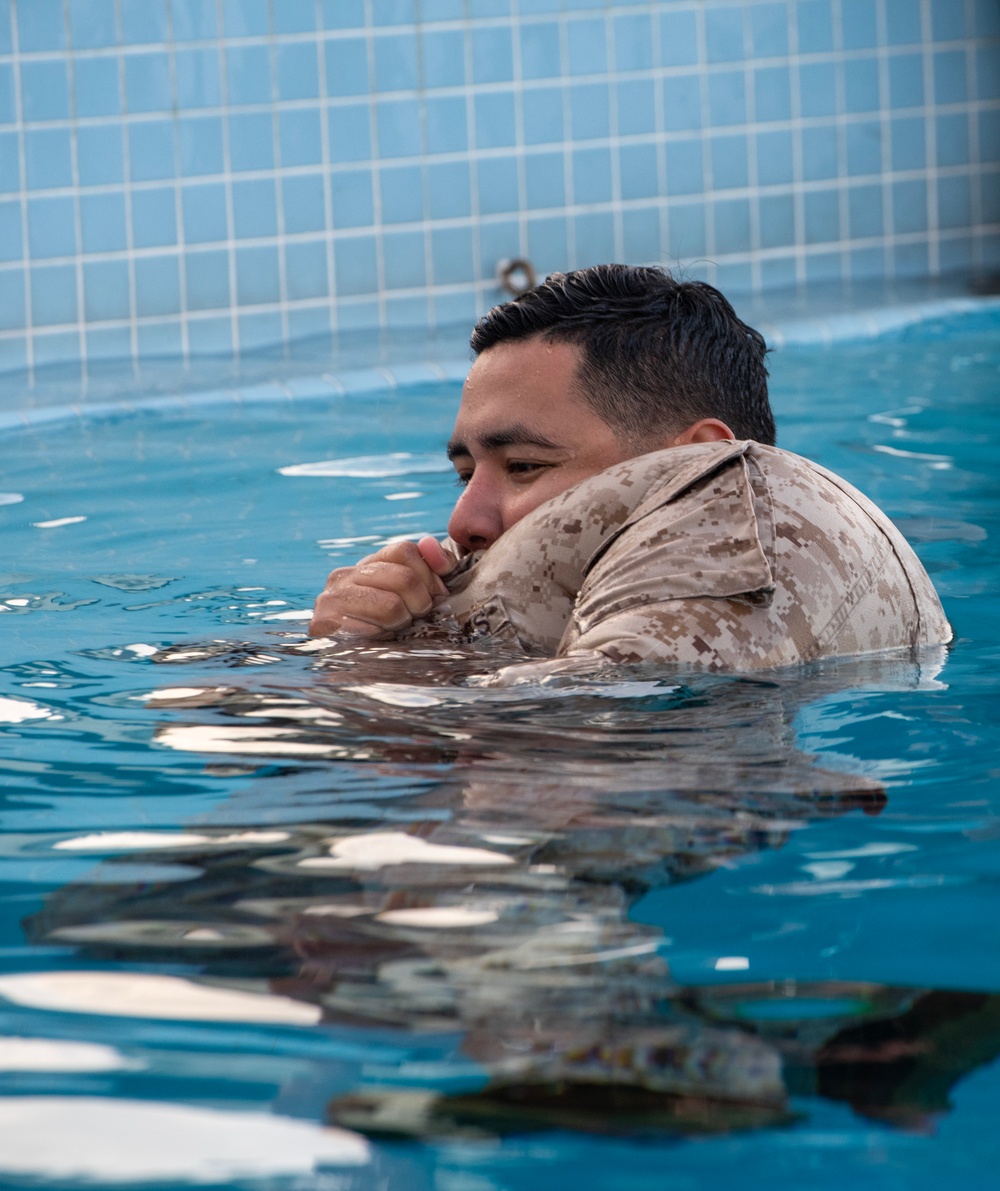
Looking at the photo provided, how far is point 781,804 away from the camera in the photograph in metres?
2.17

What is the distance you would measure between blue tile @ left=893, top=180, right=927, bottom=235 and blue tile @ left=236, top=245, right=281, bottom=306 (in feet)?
12.2

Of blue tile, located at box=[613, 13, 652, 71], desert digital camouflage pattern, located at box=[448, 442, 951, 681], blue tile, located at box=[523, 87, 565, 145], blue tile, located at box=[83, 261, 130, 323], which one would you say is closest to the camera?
desert digital camouflage pattern, located at box=[448, 442, 951, 681]

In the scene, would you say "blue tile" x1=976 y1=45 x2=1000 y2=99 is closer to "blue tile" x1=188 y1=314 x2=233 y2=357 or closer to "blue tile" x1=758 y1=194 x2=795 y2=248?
"blue tile" x1=758 y1=194 x2=795 y2=248

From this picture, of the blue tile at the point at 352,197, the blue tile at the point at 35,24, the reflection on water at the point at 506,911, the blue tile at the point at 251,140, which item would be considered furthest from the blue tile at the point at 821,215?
the reflection on water at the point at 506,911

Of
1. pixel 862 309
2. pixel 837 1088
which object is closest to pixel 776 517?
pixel 837 1088

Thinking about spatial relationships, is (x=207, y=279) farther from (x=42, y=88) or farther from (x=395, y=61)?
(x=395, y=61)

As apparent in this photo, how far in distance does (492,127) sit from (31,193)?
251 cm

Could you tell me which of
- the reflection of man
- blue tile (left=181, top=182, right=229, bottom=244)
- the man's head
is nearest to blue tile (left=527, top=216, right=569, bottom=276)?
blue tile (left=181, top=182, right=229, bottom=244)

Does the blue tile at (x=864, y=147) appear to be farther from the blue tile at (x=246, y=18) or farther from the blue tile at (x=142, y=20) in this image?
the blue tile at (x=142, y=20)

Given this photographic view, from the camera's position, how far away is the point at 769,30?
953 cm

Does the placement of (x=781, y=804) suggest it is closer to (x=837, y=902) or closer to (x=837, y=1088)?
(x=837, y=902)

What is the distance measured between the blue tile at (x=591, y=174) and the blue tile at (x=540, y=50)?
47cm

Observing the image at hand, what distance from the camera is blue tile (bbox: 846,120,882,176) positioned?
977 cm

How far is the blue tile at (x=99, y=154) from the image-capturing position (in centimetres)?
862
